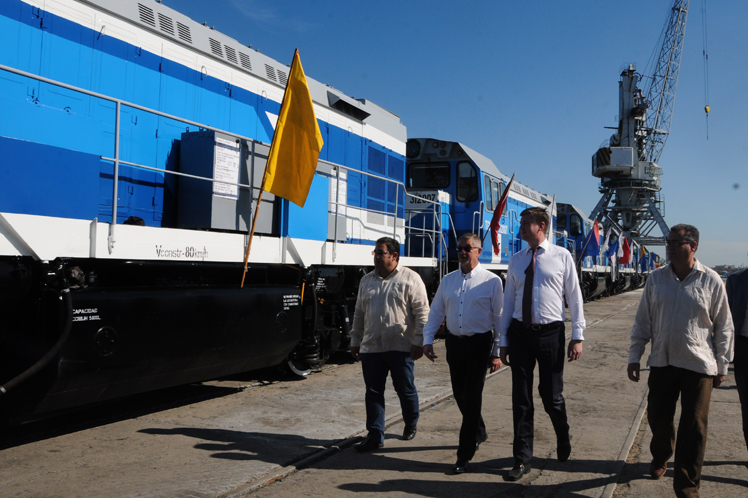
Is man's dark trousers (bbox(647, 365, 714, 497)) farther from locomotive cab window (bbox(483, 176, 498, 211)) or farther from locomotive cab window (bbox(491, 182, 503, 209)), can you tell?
locomotive cab window (bbox(491, 182, 503, 209))

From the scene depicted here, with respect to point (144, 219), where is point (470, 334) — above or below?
below

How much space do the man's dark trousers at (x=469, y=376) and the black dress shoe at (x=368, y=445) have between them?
27.2 inches

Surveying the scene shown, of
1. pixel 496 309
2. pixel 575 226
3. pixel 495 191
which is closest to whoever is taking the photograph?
pixel 496 309

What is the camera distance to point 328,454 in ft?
13.7

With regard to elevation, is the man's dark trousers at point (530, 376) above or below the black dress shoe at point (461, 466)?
above

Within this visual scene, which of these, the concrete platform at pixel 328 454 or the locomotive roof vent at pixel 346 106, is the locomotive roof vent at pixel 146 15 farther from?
the concrete platform at pixel 328 454

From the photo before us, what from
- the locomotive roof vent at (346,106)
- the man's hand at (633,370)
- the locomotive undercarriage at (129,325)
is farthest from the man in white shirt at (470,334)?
the locomotive roof vent at (346,106)

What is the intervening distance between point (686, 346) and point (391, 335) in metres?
1.96

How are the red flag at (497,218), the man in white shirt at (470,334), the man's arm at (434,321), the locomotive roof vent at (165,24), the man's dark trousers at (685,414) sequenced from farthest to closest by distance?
1. the red flag at (497,218)
2. the locomotive roof vent at (165,24)
3. the man's arm at (434,321)
4. the man in white shirt at (470,334)
5. the man's dark trousers at (685,414)

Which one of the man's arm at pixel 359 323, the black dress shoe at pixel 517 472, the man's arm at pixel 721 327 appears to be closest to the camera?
the man's arm at pixel 721 327

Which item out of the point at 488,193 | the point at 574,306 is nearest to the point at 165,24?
the point at 574,306

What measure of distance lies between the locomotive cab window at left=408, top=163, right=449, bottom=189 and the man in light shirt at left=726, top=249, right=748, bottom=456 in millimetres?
8394

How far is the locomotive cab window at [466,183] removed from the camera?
39.1ft

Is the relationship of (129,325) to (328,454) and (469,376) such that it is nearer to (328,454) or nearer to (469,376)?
(328,454)
